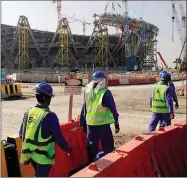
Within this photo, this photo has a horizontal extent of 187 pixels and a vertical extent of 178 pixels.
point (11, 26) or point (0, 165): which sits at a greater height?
point (11, 26)

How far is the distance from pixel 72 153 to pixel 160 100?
2.45 m

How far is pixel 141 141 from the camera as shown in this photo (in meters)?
4.60

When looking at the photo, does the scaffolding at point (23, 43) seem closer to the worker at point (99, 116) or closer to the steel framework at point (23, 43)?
the steel framework at point (23, 43)

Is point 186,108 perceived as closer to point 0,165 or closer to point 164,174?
point 164,174

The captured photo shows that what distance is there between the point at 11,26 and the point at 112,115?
85.4 m

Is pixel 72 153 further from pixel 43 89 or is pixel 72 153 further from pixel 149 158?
pixel 43 89

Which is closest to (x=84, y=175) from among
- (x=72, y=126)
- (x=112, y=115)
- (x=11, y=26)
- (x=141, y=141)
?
(x=141, y=141)

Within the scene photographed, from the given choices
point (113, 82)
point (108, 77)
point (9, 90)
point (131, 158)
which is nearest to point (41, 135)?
point (131, 158)

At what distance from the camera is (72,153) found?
5898mm

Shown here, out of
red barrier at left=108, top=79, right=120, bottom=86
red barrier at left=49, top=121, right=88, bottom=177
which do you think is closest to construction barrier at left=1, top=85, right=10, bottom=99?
red barrier at left=49, top=121, right=88, bottom=177

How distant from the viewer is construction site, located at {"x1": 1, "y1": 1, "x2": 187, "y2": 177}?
4746 millimetres

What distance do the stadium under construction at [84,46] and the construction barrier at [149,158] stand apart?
7615 centimetres

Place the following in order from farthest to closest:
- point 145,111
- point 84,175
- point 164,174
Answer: point 145,111
point 164,174
point 84,175

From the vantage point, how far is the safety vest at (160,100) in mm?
7059
